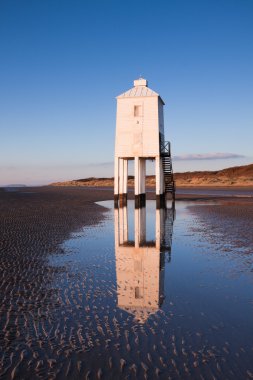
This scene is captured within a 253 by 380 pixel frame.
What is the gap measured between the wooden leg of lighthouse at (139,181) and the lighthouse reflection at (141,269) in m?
13.1

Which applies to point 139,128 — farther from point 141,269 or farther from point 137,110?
point 141,269

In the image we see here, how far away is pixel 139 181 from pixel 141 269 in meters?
22.4

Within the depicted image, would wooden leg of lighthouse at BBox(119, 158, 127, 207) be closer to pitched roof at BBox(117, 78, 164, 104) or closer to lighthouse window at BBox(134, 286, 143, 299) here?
pitched roof at BBox(117, 78, 164, 104)

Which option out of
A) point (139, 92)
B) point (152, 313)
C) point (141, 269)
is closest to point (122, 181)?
point (139, 92)

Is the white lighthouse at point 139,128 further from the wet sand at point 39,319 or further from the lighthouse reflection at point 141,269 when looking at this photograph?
the wet sand at point 39,319

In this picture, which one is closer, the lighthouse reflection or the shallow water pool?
the shallow water pool

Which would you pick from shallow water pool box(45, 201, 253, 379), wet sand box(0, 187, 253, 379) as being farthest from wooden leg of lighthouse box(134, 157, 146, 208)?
shallow water pool box(45, 201, 253, 379)

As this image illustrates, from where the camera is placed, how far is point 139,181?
33125 millimetres

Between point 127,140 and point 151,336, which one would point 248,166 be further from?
point 151,336

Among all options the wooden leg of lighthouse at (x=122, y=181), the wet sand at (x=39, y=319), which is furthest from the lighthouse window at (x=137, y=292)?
the wooden leg of lighthouse at (x=122, y=181)

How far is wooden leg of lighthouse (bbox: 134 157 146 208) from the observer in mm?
31941

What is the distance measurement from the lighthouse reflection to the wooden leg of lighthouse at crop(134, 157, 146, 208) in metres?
13.1

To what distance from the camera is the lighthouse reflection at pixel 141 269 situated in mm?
7956

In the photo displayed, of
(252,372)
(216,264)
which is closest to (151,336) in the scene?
(252,372)
